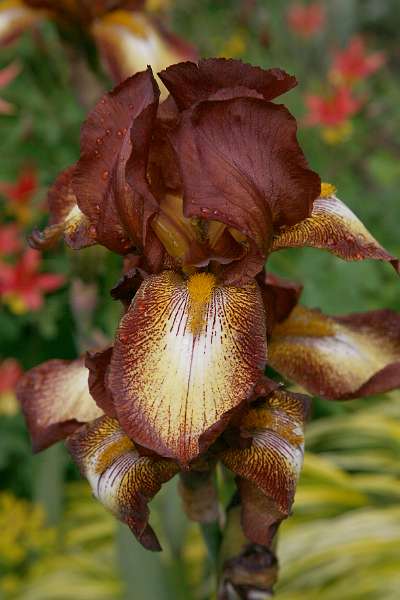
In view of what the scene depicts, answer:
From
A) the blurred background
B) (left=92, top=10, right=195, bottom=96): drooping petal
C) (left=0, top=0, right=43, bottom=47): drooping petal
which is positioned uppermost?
(left=0, top=0, right=43, bottom=47): drooping petal

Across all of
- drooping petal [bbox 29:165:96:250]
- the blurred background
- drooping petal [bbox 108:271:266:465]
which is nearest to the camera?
drooping petal [bbox 108:271:266:465]

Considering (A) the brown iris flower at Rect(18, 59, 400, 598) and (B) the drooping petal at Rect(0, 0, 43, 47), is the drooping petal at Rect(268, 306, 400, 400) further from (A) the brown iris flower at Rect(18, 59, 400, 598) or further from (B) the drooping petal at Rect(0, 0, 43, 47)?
(B) the drooping petal at Rect(0, 0, 43, 47)

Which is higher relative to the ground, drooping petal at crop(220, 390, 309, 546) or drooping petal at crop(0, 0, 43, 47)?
drooping petal at crop(0, 0, 43, 47)

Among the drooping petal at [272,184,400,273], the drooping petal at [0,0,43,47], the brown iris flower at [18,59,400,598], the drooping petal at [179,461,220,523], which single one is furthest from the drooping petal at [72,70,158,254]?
the drooping petal at [0,0,43,47]

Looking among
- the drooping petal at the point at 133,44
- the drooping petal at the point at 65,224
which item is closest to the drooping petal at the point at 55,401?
the drooping petal at the point at 65,224

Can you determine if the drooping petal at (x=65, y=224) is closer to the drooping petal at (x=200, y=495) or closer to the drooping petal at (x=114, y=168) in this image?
the drooping petal at (x=114, y=168)

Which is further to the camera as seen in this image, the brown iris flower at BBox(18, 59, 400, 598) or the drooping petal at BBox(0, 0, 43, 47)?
the drooping petal at BBox(0, 0, 43, 47)

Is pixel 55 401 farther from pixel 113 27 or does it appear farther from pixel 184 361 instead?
pixel 113 27

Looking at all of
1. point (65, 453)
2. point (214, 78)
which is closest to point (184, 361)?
point (214, 78)
